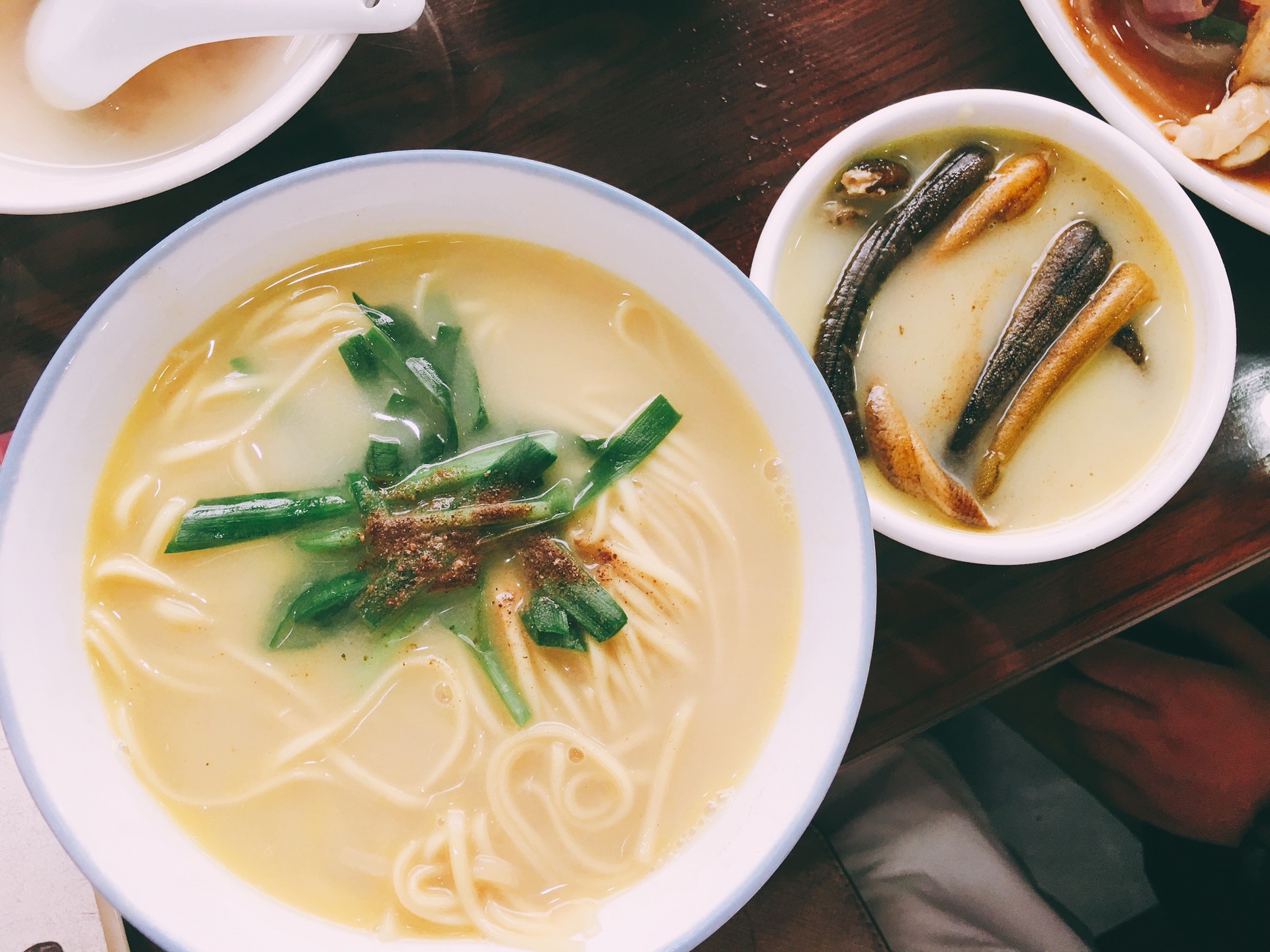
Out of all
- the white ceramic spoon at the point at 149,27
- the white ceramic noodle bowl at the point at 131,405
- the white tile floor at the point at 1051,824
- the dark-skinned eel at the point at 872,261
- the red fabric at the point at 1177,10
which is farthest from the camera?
the white tile floor at the point at 1051,824

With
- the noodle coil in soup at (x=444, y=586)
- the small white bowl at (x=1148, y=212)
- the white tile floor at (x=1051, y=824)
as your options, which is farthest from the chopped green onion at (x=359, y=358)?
the white tile floor at (x=1051, y=824)

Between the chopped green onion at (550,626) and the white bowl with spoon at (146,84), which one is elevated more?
the white bowl with spoon at (146,84)

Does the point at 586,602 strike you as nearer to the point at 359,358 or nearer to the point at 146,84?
the point at 359,358

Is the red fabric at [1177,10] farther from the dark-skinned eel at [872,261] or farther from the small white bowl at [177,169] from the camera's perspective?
the small white bowl at [177,169]

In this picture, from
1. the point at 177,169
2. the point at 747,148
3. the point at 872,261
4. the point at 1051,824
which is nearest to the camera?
the point at 177,169

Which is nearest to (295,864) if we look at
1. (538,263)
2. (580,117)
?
(538,263)

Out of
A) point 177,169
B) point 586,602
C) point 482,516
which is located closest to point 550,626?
point 586,602

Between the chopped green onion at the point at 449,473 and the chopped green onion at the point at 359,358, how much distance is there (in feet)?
0.44

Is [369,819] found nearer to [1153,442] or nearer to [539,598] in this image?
[539,598]

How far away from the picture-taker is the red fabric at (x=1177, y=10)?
4.36 feet

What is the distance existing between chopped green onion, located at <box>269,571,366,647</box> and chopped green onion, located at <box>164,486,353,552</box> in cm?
8

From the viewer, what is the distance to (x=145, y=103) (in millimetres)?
1218

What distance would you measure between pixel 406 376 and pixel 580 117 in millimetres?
473

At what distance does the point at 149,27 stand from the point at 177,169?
0.63 ft
